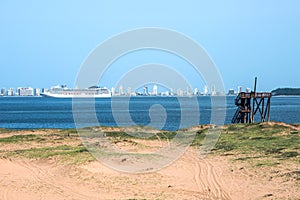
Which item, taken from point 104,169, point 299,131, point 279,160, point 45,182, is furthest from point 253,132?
point 45,182

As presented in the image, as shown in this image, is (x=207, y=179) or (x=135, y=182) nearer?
(x=135, y=182)

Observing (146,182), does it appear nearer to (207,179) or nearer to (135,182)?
(135,182)

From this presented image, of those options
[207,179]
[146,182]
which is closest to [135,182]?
[146,182]

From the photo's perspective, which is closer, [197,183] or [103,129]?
[197,183]

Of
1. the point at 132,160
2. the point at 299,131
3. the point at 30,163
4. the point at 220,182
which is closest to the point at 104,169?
the point at 132,160

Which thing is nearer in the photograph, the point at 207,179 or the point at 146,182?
the point at 146,182

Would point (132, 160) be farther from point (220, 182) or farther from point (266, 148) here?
point (266, 148)

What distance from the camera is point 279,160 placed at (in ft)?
69.7

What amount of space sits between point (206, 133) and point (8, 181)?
17931 millimetres

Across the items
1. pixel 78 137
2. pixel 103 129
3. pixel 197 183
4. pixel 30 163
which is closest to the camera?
Answer: pixel 197 183

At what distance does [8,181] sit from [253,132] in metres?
18.5

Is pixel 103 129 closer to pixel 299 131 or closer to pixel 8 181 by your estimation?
pixel 299 131

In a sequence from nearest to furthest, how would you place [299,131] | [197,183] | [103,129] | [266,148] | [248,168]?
[197,183], [248,168], [266,148], [299,131], [103,129]

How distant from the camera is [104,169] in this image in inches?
815
